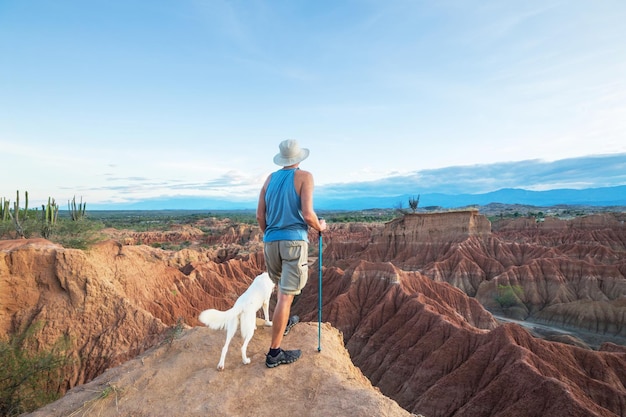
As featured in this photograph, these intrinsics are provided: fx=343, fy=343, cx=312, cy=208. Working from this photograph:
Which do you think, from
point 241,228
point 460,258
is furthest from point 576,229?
point 241,228

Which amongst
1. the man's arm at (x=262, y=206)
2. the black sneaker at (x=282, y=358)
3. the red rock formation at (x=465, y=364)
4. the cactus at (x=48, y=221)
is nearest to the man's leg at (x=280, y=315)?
the black sneaker at (x=282, y=358)

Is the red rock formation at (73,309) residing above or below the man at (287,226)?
below

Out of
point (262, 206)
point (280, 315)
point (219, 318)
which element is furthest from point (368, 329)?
point (262, 206)

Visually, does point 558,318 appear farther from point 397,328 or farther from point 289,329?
point 289,329

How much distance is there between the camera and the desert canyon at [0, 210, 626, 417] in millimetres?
4488

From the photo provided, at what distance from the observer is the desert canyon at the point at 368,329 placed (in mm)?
4488

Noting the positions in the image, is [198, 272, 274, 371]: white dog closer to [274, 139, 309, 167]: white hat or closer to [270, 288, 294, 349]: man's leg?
[270, 288, 294, 349]: man's leg

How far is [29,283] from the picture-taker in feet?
35.5

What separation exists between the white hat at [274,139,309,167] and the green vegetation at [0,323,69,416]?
6.86m

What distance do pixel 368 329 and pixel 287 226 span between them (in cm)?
2206

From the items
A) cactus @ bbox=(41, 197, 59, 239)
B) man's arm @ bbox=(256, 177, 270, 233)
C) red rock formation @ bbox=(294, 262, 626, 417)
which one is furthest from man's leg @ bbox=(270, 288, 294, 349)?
cactus @ bbox=(41, 197, 59, 239)

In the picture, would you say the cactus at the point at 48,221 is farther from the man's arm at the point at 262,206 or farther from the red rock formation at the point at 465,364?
the man's arm at the point at 262,206

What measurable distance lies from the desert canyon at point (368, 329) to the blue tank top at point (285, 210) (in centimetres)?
182

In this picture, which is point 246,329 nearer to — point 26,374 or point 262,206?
point 262,206
